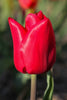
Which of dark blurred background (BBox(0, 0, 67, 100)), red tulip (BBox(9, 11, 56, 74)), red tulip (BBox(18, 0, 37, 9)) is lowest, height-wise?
dark blurred background (BBox(0, 0, 67, 100))

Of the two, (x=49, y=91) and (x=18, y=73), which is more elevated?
(x=49, y=91)

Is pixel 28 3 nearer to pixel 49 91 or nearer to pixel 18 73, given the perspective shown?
pixel 18 73

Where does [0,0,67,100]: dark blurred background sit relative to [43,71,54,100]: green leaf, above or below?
below

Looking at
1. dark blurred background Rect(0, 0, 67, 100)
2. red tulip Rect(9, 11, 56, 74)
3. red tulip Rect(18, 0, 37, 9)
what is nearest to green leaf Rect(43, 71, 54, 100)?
red tulip Rect(9, 11, 56, 74)

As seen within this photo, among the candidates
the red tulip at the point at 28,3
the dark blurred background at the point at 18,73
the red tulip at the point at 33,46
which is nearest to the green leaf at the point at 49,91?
the red tulip at the point at 33,46

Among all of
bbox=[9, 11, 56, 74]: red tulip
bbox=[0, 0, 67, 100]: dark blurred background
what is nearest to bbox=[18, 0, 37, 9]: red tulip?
bbox=[0, 0, 67, 100]: dark blurred background

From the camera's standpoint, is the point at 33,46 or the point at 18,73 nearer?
the point at 33,46

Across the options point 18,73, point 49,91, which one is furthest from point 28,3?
point 49,91

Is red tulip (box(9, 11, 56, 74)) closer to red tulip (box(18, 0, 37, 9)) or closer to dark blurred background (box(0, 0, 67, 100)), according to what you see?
dark blurred background (box(0, 0, 67, 100))

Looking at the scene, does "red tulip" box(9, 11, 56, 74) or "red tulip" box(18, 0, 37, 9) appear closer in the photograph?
"red tulip" box(9, 11, 56, 74)

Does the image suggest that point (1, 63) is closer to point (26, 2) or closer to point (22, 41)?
point (26, 2)
